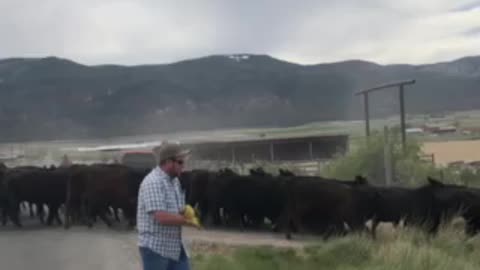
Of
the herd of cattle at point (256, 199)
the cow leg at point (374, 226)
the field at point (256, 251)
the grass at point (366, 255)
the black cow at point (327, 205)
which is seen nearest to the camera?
the grass at point (366, 255)

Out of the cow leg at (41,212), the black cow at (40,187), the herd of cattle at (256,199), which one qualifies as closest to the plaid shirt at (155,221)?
the herd of cattle at (256,199)

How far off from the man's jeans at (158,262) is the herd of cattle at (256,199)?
10.1m

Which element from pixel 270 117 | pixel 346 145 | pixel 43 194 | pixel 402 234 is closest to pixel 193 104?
pixel 270 117

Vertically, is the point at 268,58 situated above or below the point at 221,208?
above

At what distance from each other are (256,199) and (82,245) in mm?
5489

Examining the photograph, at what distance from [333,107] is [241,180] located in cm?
11519

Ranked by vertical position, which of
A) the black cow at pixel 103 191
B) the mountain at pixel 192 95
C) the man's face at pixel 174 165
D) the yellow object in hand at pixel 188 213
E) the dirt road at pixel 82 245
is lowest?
the dirt road at pixel 82 245

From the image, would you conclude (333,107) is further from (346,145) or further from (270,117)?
(346,145)

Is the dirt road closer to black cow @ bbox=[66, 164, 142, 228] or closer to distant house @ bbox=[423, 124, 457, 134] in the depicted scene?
black cow @ bbox=[66, 164, 142, 228]

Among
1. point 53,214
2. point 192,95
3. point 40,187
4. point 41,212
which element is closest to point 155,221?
point 53,214

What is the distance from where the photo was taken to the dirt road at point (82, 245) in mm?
16391

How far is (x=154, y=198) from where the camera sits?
344 inches

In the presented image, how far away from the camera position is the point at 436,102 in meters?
138

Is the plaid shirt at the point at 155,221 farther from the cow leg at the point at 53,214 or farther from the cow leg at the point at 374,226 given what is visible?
the cow leg at the point at 53,214
